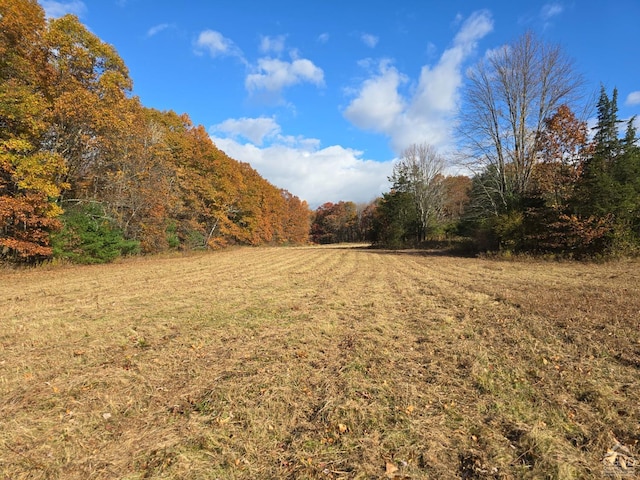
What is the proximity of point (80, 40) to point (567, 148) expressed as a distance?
25391mm

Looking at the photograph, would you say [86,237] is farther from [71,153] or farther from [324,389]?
[324,389]

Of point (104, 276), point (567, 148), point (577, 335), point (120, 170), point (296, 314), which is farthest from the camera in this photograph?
point (120, 170)

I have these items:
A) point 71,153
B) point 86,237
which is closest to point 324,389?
point 86,237

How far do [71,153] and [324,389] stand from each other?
18175 mm

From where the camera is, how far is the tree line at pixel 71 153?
40.0 feet

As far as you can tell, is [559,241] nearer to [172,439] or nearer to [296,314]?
[296,314]

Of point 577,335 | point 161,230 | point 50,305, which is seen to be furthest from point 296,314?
point 161,230

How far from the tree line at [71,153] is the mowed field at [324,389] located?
26.3 ft

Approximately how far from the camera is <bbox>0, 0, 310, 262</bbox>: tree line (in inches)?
480

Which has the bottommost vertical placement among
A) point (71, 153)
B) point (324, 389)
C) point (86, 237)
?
point (324, 389)

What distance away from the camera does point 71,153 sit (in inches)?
609

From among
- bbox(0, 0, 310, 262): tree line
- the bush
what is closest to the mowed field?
bbox(0, 0, 310, 262): tree line

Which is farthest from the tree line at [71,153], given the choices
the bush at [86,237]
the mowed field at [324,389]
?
the mowed field at [324,389]

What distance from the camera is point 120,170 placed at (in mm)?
18688
